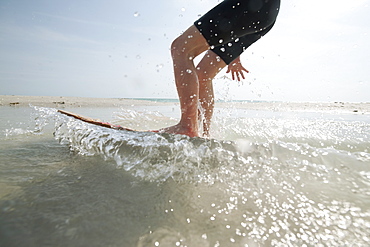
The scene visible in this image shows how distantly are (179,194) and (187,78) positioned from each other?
94cm

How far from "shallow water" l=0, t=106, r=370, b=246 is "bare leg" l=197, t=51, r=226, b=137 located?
0.68 m

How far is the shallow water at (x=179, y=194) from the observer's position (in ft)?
2.21

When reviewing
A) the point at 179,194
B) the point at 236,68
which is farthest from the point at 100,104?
the point at 179,194

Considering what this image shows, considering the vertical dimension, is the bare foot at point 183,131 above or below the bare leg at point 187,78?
below

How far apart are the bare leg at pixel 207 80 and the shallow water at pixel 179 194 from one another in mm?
682

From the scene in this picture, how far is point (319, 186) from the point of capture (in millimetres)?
1018

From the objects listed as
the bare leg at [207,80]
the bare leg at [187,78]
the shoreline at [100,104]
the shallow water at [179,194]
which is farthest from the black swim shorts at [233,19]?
the shoreline at [100,104]

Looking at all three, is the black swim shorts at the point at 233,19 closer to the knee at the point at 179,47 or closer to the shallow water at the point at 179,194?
the knee at the point at 179,47

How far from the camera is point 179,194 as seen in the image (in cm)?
93

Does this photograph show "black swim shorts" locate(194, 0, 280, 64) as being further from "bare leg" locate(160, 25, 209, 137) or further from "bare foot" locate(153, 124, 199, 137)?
"bare foot" locate(153, 124, 199, 137)

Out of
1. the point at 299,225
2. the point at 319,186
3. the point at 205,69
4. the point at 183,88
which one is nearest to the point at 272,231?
the point at 299,225

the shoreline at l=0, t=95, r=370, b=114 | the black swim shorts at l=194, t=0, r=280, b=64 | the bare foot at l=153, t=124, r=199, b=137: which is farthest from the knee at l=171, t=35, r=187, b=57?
the shoreline at l=0, t=95, r=370, b=114

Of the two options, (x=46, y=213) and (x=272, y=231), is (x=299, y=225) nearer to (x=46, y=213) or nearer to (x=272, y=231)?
(x=272, y=231)

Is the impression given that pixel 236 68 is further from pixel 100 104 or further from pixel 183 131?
pixel 100 104
